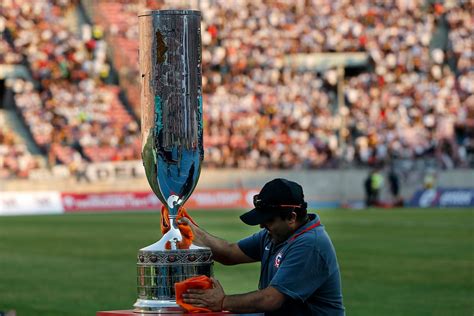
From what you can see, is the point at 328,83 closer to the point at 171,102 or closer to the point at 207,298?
the point at 171,102

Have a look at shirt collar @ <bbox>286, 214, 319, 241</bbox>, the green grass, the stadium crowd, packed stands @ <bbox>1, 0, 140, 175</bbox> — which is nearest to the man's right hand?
shirt collar @ <bbox>286, 214, 319, 241</bbox>

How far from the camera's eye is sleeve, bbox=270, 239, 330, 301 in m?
6.14

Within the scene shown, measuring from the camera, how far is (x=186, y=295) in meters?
5.65

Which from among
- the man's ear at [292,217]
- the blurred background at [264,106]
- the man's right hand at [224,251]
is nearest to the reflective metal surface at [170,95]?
the man's ear at [292,217]

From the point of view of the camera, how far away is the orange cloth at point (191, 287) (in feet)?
18.4

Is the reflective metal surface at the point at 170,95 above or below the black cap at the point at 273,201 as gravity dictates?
above

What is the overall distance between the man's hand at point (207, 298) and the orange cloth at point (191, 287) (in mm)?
18

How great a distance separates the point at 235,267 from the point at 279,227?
490 inches

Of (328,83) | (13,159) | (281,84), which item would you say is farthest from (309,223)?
(328,83)

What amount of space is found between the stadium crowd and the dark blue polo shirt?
3375 cm

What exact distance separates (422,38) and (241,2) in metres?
6.57

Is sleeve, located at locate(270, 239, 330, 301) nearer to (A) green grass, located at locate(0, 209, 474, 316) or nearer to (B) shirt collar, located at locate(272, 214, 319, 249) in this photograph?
(B) shirt collar, located at locate(272, 214, 319, 249)

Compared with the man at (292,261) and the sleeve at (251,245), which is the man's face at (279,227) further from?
the sleeve at (251,245)

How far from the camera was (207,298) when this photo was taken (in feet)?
18.7
